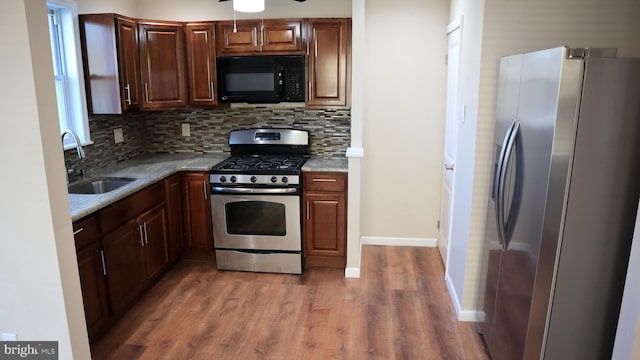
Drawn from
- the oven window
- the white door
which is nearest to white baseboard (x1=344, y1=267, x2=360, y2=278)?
the oven window

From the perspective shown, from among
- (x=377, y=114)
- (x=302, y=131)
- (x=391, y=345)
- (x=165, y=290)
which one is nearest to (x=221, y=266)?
(x=165, y=290)

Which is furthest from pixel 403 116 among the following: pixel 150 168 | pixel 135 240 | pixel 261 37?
pixel 135 240

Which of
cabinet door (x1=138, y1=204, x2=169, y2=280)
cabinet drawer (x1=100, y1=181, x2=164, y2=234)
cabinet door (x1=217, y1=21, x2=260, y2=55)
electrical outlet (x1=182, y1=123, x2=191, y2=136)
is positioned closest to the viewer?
cabinet drawer (x1=100, y1=181, x2=164, y2=234)

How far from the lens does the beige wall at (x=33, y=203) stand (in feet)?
5.74

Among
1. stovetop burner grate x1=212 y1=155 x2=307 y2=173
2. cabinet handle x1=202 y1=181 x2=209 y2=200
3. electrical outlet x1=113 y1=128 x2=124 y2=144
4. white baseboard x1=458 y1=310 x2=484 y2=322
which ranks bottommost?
white baseboard x1=458 y1=310 x2=484 y2=322

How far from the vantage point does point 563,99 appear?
1786mm

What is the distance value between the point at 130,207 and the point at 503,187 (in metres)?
2.39

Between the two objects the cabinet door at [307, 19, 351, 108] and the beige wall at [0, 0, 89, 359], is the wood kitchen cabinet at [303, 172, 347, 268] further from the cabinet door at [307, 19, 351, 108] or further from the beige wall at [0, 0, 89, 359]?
the beige wall at [0, 0, 89, 359]

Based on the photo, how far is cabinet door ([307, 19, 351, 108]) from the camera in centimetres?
368

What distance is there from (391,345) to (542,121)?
1.63 metres

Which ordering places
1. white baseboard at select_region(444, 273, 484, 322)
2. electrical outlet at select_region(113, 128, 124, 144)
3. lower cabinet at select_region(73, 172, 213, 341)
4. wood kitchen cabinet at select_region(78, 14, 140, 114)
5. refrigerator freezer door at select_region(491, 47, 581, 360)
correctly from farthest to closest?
electrical outlet at select_region(113, 128, 124, 144) < wood kitchen cabinet at select_region(78, 14, 140, 114) < white baseboard at select_region(444, 273, 484, 322) < lower cabinet at select_region(73, 172, 213, 341) < refrigerator freezer door at select_region(491, 47, 581, 360)

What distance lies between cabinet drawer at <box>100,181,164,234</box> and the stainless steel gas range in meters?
0.46

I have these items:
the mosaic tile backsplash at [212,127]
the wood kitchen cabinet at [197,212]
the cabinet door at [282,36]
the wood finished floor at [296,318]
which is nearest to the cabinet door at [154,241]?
the wood finished floor at [296,318]

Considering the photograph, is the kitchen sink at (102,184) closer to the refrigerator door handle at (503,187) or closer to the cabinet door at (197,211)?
the cabinet door at (197,211)
